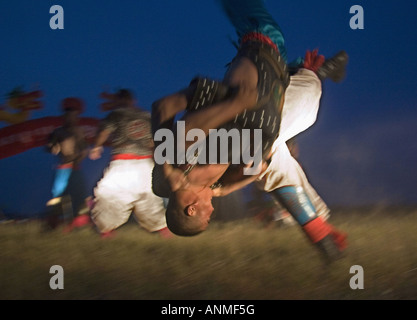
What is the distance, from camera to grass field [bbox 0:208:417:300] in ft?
6.00

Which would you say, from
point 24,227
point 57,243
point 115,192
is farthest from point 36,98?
point 57,243

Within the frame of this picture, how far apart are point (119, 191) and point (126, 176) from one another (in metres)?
0.11

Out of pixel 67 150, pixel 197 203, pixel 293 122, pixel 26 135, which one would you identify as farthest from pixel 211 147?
pixel 26 135

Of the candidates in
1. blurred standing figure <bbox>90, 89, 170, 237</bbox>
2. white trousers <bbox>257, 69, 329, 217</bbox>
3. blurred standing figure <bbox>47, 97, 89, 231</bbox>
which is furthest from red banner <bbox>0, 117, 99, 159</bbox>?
white trousers <bbox>257, 69, 329, 217</bbox>

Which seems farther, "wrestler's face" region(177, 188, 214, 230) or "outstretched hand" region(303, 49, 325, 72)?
"outstretched hand" region(303, 49, 325, 72)

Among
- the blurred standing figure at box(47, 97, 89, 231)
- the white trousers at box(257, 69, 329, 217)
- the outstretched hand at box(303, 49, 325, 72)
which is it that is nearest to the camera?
the white trousers at box(257, 69, 329, 217)

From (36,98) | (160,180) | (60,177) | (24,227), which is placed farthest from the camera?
(36,98)

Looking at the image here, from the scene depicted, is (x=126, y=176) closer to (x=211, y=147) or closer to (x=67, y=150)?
(x=67, y=150)

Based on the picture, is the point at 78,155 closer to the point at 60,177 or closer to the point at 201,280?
the point at 60,177

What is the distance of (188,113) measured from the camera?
1.65 meters

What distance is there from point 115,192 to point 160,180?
1.09 m

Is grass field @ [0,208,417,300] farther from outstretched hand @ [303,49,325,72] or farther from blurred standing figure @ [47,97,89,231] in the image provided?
outstretched hand @ [303,49,325,72]

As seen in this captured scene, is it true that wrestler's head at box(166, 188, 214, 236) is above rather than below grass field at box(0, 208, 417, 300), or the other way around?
above

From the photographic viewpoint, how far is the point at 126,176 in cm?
285
